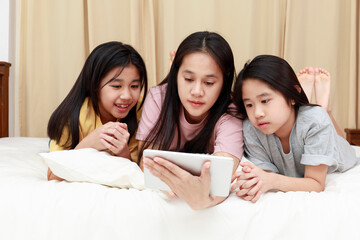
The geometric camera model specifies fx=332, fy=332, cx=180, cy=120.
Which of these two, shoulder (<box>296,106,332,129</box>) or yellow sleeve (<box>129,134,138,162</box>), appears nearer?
shoulder (<box>296,106,332,129</box>)

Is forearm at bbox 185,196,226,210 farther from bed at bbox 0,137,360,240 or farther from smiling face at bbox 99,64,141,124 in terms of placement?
smiling face at bbox 99,64,141,124

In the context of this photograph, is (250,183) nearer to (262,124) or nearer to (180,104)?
(262,124)

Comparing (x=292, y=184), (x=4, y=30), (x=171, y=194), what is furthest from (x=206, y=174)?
(x=4, y=30)

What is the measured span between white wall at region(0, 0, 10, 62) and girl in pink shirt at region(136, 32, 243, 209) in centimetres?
162

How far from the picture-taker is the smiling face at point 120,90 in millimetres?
1253

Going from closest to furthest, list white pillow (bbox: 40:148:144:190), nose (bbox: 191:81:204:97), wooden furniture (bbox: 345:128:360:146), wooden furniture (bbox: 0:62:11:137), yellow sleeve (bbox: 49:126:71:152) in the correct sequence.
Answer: white pillow (bbox: 40:148:144:190)
nose (bbox: 191:81:204:97)
yellow sleeve (bbox: 49:126:71:152)
wooden furniture (bbox: 0:62:11:137)
wooden furniture (bbox: 345:128:360:146)

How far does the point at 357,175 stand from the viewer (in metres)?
1.06

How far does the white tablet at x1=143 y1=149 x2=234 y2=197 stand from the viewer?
727 millimetres

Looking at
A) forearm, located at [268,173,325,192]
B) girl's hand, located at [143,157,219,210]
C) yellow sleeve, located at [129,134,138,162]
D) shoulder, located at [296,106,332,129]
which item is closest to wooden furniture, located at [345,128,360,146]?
shoulder, located at [296,106,332,129]

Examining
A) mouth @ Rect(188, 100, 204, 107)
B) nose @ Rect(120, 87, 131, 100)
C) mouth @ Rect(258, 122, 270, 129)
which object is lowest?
mouth @ Rect(258, 122, 270, 129)

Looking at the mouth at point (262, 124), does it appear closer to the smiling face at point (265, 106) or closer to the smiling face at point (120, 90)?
the smiling face at point (265, 106)

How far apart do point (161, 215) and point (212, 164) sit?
0.69 feet

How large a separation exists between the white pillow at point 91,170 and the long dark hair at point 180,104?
0.24 m

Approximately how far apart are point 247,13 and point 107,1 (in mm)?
990
